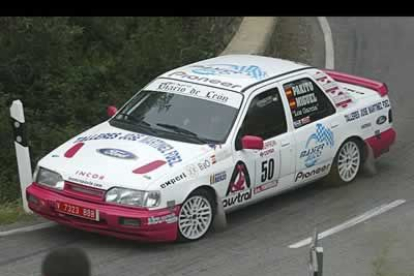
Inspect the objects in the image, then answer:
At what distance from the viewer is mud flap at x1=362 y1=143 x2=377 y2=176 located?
12.6 meters

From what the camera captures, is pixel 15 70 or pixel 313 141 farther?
pixel 15 70

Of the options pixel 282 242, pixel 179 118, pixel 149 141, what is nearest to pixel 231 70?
pixel 179 118

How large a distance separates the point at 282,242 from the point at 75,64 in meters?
7.25

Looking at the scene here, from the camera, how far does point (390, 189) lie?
40.1 ft

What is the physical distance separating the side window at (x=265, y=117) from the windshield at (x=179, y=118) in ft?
0.69

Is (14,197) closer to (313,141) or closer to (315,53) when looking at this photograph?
(313,141)

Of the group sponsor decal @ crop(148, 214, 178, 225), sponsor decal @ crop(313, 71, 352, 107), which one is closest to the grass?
sponsor decal @ crop(148, 214, 178, 225)

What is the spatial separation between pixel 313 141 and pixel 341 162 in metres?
→ 0.73

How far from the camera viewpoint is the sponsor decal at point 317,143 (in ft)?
38.2

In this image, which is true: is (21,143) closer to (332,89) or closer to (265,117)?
(265,117)

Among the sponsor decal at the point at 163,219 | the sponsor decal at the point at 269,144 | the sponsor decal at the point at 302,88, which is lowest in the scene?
the sponsor decal at the point at 163,219

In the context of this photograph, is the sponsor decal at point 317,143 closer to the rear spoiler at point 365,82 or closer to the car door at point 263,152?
→ the car door at point 263,152

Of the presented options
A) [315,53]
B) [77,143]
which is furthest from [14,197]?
[315,53]

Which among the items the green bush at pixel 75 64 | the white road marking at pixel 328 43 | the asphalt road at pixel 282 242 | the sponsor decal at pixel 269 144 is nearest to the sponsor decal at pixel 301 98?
the sponsor decal at pixel 269 144
